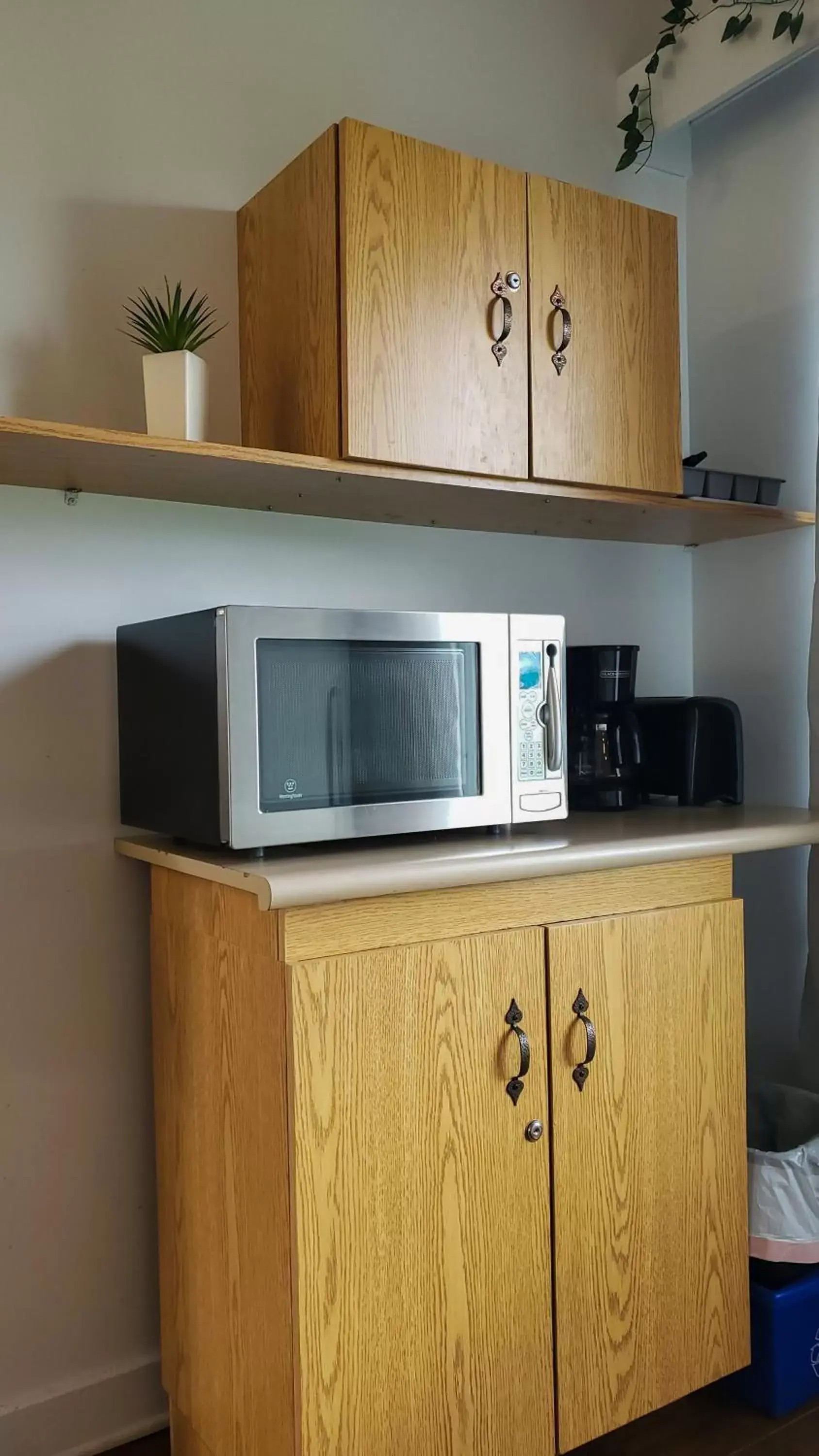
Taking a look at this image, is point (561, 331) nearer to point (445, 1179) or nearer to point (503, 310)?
point (503, 310)

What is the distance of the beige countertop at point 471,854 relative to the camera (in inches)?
48.6

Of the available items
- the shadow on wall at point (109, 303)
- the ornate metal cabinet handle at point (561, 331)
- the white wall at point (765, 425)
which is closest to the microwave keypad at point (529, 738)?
the ornate metal cabinet handle at point (561, 331)

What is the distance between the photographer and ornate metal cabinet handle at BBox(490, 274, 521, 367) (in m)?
1.66

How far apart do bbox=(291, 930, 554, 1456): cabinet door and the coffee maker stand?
21.2 inches

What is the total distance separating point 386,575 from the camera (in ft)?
6.40

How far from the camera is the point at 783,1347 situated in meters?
1.68

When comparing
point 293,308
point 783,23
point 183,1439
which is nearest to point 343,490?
point 293,308

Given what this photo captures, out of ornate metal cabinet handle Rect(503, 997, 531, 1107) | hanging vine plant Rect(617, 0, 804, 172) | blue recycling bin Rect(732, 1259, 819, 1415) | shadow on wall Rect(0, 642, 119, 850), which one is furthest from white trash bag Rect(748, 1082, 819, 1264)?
hanging vine plant Rect(617, 0, 804, 172)

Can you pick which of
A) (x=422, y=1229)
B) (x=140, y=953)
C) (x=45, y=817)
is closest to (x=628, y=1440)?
(x=422, y=1229)

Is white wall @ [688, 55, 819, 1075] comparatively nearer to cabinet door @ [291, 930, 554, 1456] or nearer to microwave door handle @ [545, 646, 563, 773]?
microwave door handle @ [545, 646, 563, 773]

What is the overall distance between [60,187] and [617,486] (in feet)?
3.23

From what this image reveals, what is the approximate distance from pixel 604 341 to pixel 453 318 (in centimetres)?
31

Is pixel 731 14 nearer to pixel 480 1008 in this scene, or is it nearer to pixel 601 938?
pixel 601 938

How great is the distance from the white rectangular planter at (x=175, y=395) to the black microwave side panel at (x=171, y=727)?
0.26m
